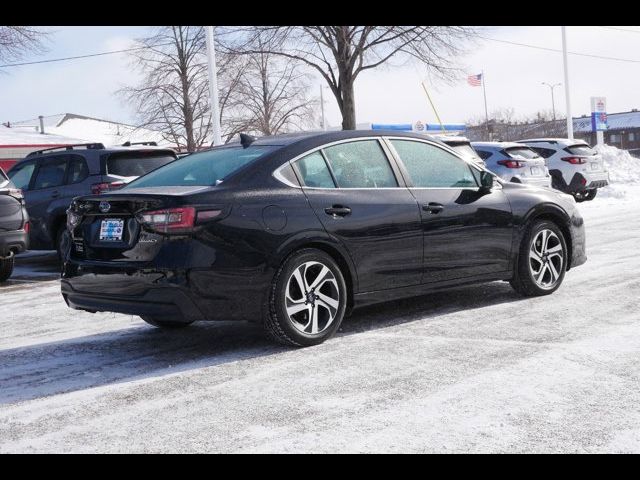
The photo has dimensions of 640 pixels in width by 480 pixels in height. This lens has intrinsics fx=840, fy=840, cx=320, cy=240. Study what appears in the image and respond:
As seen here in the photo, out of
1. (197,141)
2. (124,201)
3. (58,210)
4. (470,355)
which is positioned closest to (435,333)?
(470,355)

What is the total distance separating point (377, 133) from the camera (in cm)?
657

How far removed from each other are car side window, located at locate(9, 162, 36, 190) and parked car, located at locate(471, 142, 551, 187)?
8403mm

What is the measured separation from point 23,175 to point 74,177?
134 centimetres

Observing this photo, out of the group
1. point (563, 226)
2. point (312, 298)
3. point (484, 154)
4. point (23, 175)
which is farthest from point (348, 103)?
point (312, 298)

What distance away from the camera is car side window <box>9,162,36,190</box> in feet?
41.5

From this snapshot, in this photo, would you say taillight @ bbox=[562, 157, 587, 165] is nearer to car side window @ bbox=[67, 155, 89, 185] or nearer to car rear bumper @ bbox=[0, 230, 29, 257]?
car side window @ bbox=[67, 155, 89, 185]

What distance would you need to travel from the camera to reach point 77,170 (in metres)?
12.0

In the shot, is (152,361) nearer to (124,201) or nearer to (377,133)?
(124,201)

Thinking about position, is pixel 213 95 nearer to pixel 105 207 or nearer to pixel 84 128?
pixel 105 207

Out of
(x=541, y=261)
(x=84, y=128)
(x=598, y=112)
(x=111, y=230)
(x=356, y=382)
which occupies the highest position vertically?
(x=84, y=128)

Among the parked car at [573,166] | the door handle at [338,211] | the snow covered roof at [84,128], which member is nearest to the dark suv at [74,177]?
the door handle at [338,211]

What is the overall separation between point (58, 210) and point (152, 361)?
685cm

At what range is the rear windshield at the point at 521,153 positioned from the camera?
54.4 feet

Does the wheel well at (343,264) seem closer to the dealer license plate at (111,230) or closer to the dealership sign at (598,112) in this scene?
the dealer license plate at (111,230)
